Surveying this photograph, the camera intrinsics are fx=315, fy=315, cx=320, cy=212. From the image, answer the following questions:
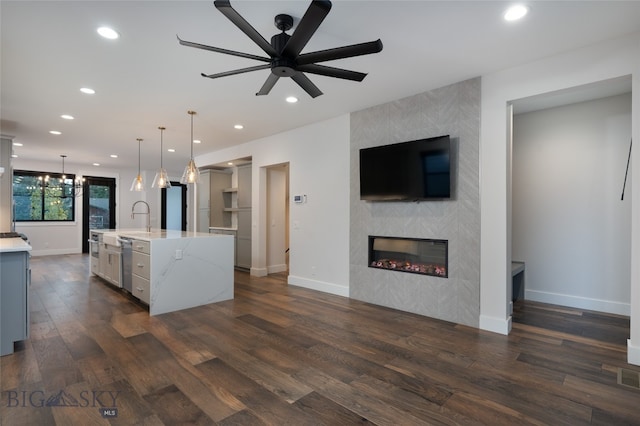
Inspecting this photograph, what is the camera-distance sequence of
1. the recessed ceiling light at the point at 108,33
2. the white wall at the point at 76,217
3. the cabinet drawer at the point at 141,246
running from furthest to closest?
the white wall at the point at 76,217, the cabinet drawer at the point at 141,246, the recessed ceiling light at the point at 108,33

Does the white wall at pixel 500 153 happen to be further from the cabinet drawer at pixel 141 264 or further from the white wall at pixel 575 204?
the cabinet drawer at pixel 141 264

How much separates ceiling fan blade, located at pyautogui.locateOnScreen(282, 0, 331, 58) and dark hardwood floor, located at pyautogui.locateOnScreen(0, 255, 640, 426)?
238 cm

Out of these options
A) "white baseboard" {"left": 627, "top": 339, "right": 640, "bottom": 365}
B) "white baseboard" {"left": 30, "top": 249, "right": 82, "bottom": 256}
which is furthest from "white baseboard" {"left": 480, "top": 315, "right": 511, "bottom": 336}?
"white baseboard" {"left": 30, "top": 249, "right": 82, "bottom": 256}

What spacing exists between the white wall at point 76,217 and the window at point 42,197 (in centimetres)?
16

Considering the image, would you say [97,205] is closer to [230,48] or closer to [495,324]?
[230,48]

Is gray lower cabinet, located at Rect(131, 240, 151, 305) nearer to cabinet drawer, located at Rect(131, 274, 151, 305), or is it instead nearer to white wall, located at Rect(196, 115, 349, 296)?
cabinet drawer, located at Rect(131, 274, 151, 305)

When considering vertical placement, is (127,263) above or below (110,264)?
above

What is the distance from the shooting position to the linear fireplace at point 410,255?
3.83m

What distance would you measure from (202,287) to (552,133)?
524 cm

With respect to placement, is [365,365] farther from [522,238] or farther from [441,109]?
[522,238]

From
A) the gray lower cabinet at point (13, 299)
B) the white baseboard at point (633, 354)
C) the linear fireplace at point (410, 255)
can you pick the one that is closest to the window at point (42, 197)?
the gray lower cabinet at point (13, 299)

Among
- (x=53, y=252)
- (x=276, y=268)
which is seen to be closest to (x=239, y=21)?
(x=276, y=268)

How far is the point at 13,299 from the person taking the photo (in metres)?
2.85

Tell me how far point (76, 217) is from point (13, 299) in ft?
27.2
